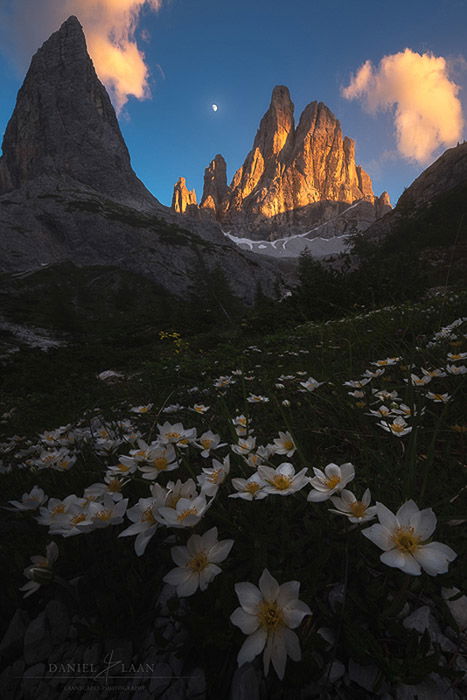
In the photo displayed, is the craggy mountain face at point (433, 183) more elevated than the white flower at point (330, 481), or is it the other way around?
the craggy mountain face at point (433, 183)

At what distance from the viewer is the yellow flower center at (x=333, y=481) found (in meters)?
1.16

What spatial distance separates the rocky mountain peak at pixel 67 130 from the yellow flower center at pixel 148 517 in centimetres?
10589

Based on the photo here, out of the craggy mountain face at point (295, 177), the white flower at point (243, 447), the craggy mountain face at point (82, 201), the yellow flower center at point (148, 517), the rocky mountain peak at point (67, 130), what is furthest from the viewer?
the craggy mountain face at point (295, 177)

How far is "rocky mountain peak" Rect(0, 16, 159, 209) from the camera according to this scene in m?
96.3

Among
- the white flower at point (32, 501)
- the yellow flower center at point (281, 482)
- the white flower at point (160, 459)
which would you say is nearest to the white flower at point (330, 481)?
the yellow flower center at point (281, 482)

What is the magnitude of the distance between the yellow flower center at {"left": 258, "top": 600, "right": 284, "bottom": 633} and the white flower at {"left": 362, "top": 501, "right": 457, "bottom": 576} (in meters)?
0.32

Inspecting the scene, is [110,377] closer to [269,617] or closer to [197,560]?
[197,560]

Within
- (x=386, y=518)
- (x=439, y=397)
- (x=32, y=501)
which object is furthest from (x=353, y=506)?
(x=439, y=397)

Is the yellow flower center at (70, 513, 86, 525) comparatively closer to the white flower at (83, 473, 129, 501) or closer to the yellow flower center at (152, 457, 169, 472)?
the white flower at (83, 473, 129, 501)

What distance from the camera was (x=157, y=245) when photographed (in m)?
59.4

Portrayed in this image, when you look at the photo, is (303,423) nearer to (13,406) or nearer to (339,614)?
(339,614)

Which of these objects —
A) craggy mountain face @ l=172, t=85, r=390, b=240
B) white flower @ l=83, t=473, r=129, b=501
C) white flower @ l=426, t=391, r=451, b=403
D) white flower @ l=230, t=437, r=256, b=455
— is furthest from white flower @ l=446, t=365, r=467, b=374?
craggy mountain face @ l=172, t=85, r=390, b=240

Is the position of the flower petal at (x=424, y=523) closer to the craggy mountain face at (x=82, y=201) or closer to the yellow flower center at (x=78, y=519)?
the yellow flower center at (x=78, y=519)

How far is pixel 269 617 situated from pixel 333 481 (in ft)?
1.57
